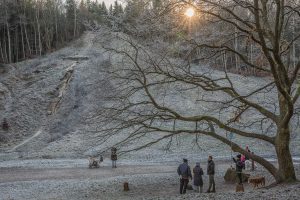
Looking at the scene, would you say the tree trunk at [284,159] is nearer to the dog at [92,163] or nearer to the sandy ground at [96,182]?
the sandy ground at [96,182]

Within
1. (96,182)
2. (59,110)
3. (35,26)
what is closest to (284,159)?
(96,182)

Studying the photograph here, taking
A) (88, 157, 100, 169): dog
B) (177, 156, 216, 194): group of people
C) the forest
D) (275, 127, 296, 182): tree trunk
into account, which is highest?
the forest

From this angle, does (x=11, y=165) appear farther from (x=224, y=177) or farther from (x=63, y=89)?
(x=63, y=89)

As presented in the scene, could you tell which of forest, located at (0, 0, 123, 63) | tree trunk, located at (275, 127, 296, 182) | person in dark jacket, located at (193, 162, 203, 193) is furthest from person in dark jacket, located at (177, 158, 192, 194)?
forest, located at (0, 0, 123, 63)

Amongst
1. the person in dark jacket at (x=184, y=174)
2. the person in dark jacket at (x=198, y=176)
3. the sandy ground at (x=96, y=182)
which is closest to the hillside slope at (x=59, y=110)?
the sandy ground at (x=96, y=182)

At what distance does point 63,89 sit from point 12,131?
1294cm

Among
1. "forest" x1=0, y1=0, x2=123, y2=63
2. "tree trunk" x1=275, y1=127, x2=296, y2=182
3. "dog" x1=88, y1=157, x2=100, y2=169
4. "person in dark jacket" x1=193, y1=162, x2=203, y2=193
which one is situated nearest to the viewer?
"tree trunk" x1=275, y1=127, x2=296, y2=182

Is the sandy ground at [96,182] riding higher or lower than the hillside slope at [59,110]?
lower

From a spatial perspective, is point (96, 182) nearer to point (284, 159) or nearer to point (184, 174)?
point (184, 174)

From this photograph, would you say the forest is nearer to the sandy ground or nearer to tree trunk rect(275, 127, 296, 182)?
the sandy ground

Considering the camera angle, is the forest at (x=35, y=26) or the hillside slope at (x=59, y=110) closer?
the hillside slope at (x=59, y=110)

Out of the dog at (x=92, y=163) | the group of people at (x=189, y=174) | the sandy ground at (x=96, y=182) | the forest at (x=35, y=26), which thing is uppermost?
the forest at (x=35, y=26)

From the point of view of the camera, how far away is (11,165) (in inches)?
1248

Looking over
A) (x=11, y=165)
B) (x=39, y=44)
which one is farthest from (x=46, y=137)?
(x=39, y=44)
